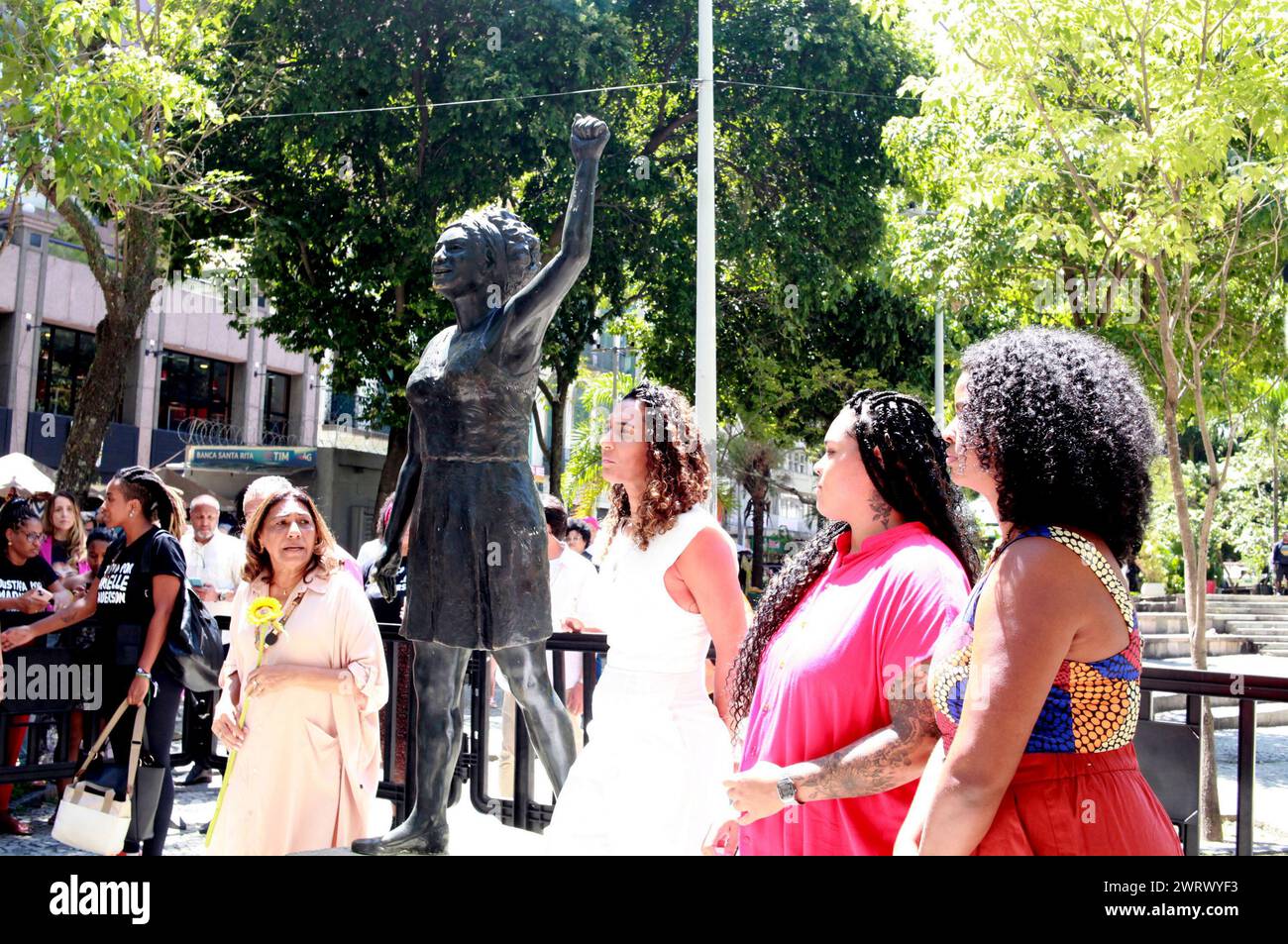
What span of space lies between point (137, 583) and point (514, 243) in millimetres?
2671

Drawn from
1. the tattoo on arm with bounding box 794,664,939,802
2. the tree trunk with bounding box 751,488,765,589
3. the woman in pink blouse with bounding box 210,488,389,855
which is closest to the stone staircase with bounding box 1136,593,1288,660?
the tree trunk with bounding box 751,488,765,589

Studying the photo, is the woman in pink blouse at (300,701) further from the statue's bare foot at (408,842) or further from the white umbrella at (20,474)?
the white umbrella at (20,474)

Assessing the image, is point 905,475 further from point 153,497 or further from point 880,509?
point 153,497

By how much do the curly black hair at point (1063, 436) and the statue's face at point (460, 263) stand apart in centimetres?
274

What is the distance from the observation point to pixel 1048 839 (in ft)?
6.97

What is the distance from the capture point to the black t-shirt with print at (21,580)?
7758mm

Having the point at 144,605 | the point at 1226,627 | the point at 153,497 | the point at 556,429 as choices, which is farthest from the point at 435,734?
the point at 1226,627

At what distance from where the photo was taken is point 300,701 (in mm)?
4465

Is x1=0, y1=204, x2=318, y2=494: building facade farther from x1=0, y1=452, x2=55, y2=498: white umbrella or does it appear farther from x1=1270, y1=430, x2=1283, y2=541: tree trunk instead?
x1=1270, y1=430, x2=1283, y2=541: tree trunk

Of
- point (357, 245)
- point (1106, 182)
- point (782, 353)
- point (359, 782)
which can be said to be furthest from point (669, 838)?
point (782, 353)

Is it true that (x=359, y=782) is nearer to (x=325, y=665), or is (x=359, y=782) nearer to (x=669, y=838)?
(x=325, y=665)

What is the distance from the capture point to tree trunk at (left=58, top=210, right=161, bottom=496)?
14.1m

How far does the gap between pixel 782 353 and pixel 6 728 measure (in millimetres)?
18168

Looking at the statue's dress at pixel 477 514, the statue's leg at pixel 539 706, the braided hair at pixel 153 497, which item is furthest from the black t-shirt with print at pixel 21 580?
the statue's leg at pixel 539 706
